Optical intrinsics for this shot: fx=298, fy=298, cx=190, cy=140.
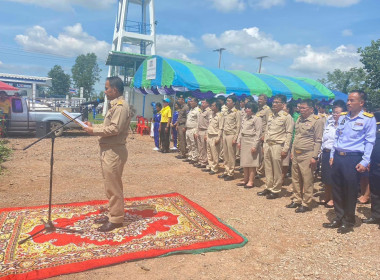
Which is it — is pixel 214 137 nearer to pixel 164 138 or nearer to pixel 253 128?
pixel 253 128

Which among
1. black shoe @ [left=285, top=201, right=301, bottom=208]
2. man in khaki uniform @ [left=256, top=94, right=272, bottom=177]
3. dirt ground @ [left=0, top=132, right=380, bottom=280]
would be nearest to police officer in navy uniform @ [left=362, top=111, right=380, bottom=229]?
dirt ground @ [left=0, top=132, right=380, bottom=280]

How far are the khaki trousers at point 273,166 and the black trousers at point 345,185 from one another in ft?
4.06

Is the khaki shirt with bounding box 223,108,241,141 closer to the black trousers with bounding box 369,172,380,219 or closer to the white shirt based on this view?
the white shirt

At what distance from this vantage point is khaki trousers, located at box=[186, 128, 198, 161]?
836 centimetres

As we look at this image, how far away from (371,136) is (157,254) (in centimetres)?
307

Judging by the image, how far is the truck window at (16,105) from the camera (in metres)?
11.4

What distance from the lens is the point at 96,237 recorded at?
3.62 metres

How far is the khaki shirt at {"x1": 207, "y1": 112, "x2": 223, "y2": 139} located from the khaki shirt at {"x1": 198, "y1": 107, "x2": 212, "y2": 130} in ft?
1.27

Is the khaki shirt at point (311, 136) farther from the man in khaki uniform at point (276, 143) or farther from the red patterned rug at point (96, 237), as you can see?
the red patterned rug at point (96, 237)

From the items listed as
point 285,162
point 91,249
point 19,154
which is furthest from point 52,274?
point 19,154

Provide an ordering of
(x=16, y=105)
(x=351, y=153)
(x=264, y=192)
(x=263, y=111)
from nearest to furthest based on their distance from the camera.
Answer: (x=351, y=153)
(x=264, y=192)
(x=263, y=111)
(x=16, y=105)

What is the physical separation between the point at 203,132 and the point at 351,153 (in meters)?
4.33

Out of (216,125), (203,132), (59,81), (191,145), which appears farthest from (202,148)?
(59,81)

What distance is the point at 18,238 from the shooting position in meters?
3.50
